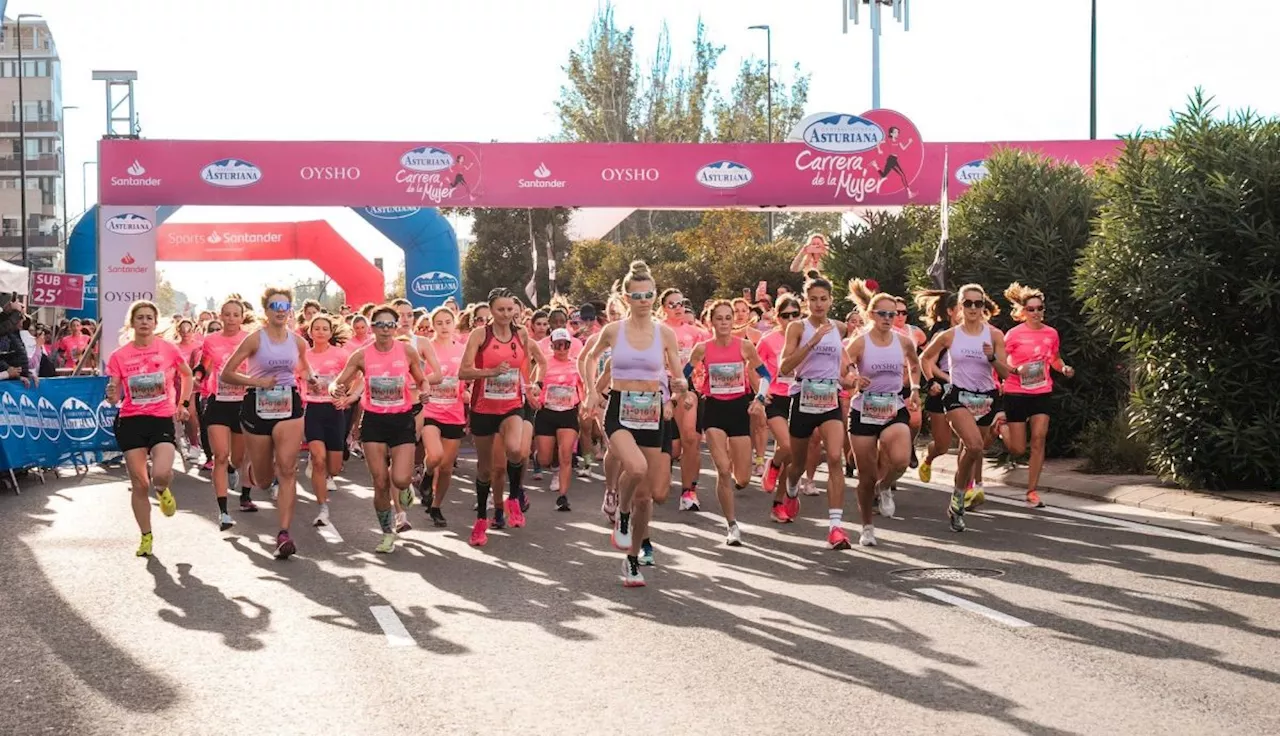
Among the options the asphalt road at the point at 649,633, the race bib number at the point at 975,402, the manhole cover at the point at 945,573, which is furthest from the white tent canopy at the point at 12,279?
the manhole cover at the point at 945,573

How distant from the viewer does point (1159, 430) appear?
48.5 feet

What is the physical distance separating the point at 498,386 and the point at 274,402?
5.47 feet

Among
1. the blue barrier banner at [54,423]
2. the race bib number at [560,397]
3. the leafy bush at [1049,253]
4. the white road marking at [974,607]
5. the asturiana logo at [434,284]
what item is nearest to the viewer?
the white road marking at [974,607]

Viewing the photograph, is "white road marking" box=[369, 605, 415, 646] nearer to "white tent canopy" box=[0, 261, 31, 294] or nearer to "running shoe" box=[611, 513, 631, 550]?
"running shoe" box=[611, 513, 631, 550]

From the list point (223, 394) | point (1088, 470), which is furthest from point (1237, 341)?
point (223, 394)

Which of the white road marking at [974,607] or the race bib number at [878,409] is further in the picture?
the race bib number at [878,409]

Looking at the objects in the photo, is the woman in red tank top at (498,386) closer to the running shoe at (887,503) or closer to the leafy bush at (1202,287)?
the running shoe at (887,503)

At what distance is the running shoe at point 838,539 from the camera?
1159cm

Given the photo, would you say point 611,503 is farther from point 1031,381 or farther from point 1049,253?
point 1049,253

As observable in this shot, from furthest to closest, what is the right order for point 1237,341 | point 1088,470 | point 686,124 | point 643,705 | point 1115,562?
point 686,124
point 1088,470
point 1237,341
point 1115,562
point 643,705

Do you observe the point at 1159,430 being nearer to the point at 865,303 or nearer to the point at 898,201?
the point at 865,303

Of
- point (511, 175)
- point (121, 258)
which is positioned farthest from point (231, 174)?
point (511, 175)

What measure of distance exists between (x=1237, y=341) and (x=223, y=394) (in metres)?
8.85

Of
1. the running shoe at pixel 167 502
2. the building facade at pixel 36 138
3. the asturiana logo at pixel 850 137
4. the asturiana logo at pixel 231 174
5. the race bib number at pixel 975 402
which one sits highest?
the building facade at pixel 36 138
